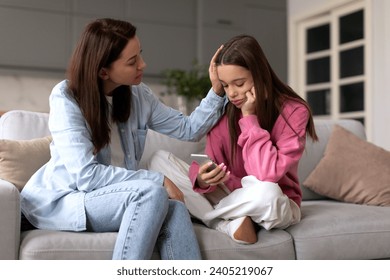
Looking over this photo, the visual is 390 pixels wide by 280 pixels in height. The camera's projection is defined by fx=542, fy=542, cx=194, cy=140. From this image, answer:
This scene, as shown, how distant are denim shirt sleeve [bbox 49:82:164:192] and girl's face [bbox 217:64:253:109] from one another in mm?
382

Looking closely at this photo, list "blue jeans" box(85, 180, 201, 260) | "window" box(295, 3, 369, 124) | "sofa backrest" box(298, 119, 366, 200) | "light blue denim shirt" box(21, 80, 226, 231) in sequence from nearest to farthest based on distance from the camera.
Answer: "blue jeans" box(85, 180, 201, 260) < "light blue denim shirt" box(21, 80, 226, 231) < "sofa backrest" box(298, 119, 366, 200) < "window" box(295, 3, 369, 124)

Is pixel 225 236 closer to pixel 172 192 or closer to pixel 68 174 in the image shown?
pixel 172 192

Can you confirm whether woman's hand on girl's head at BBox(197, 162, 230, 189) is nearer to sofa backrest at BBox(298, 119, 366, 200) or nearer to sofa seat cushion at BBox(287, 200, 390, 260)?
sofa seat cushion at BBox(287, 200, 390, 260)

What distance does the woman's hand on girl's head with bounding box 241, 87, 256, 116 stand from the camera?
5.93 ft

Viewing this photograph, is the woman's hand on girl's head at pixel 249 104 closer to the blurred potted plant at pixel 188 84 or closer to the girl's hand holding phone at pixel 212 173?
the girl's hand holding phone at pixel 212 173

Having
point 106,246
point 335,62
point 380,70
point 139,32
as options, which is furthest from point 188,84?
point 106,246

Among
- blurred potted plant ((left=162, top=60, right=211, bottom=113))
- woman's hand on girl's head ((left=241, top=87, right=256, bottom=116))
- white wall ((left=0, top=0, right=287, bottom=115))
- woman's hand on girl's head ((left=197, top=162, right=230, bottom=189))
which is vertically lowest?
woman's hand on girl's head ((left=197, top=162, right=230, bottom=189))

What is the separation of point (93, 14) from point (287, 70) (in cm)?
212

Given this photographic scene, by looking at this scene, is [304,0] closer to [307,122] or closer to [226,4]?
[226,4]

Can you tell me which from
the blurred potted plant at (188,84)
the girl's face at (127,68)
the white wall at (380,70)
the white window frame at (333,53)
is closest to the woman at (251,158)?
the girl's face at (127,68)

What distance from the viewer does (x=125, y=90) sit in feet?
6.17

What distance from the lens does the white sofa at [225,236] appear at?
150 cm

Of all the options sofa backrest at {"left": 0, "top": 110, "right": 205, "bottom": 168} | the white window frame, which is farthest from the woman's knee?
the white window frame
